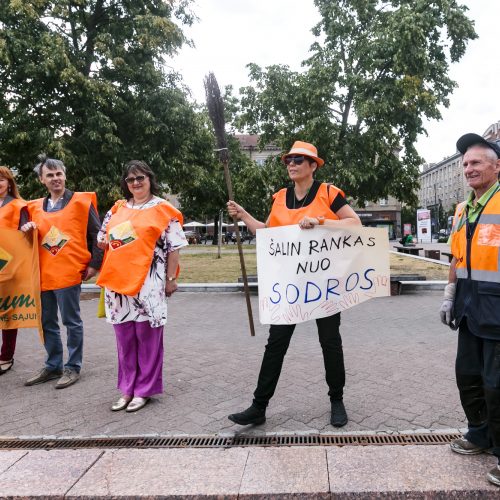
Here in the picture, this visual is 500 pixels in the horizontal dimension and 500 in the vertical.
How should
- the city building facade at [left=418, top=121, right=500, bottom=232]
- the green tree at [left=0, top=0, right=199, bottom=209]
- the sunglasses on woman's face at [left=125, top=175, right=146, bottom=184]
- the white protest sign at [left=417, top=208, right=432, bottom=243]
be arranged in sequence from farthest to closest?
the city building facade at [left=418, top=121, right=500, bottom=232] → the white protest sign at [left=417, top=208, right=432, bottom=243] → the green tree at [left=0, top=0, right=199, bottom=209] → the sunglasses on woman's face at [left=125, top=175, right=146, bottom=184]

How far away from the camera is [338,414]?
3.44 meters

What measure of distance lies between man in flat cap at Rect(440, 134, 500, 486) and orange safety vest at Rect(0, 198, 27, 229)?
391 centimetres

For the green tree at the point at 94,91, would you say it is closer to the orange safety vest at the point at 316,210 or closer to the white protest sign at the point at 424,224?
the orange safety vest at the point at 316,210

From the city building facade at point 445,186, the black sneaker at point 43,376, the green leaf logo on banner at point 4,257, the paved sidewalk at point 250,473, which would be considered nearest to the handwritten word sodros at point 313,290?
the paved sidewalk at point 250,473

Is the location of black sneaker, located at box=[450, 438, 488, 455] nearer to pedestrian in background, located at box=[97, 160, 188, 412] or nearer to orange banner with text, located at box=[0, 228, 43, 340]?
pedestrian in background, located at box=[97, 160, 188, 412]

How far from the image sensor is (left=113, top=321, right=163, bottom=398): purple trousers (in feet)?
12.8

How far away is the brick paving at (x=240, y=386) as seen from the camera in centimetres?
351

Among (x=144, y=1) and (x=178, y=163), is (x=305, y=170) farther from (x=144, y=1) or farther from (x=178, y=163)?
(x=144, y=1)

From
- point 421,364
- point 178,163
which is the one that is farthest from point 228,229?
point 421,364

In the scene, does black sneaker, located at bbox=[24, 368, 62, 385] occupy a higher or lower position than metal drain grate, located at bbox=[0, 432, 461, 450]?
higher

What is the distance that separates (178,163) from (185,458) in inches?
568

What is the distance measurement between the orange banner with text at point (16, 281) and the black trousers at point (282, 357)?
8.00ft

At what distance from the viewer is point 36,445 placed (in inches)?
128

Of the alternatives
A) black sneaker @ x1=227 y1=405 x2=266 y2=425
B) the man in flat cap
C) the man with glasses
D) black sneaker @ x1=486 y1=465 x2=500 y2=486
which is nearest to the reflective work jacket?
the man in flat cap
